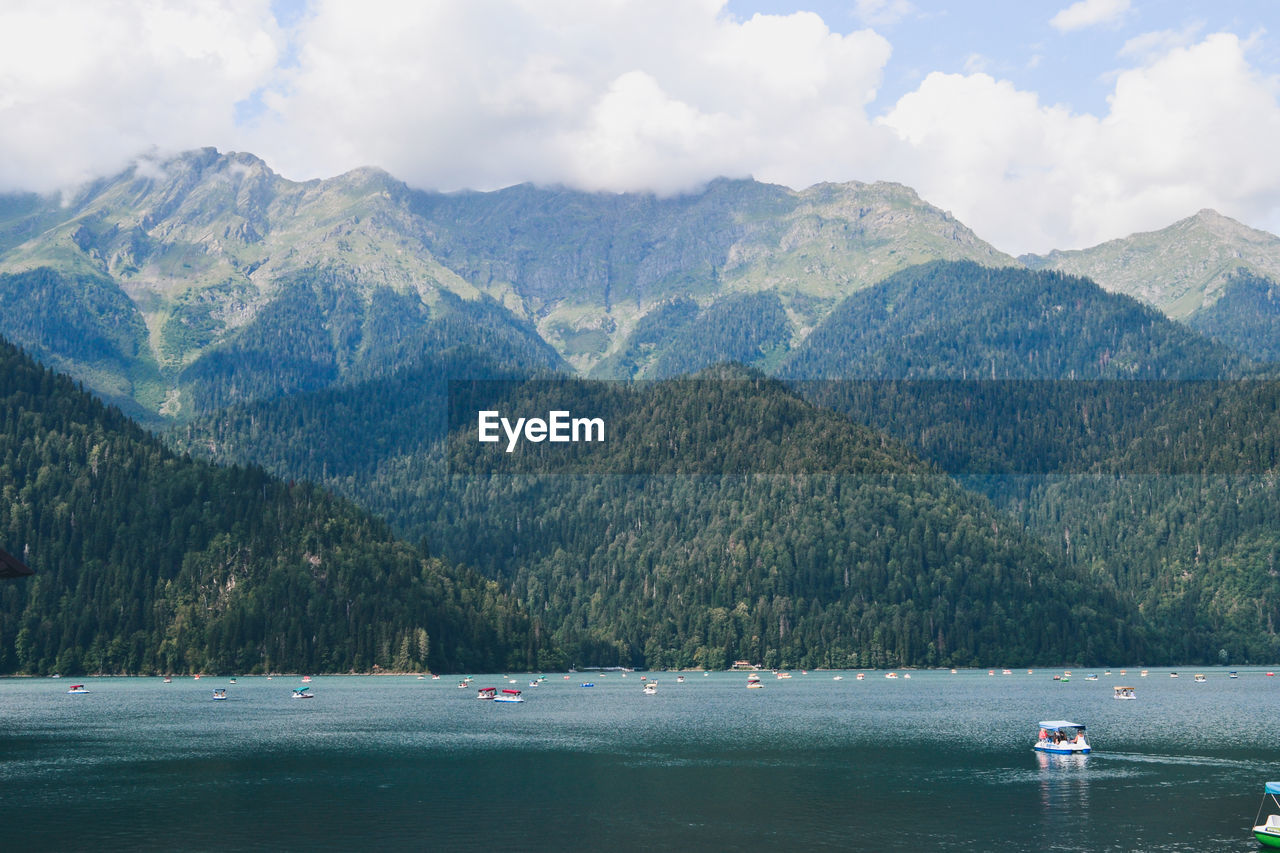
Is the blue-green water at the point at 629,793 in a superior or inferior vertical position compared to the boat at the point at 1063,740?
inferior

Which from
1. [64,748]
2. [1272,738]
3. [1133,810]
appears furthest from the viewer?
[1272,738]

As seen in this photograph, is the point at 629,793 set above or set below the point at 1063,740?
below

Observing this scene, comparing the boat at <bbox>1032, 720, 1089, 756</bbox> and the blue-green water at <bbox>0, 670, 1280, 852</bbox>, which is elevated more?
the boat at <bbox>1032, 720, 1089, 756</bbox>

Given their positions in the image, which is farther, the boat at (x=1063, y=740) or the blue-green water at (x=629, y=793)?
the boat at (x=1063, y=740)

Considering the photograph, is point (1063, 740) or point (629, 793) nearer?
point (629, 793)

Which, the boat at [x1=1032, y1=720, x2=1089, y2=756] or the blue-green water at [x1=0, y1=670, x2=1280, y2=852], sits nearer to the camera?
the blue-green water at [x1=0, y1=670, x2=1280, y2=852]

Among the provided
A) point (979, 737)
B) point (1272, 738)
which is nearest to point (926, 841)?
point (979, 737)

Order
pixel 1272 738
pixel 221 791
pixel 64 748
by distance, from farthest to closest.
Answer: pixel 1272 738 → pixel 64 748 → pixel 221 791

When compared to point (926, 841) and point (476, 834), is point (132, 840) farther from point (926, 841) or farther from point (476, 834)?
point (926, 841)
